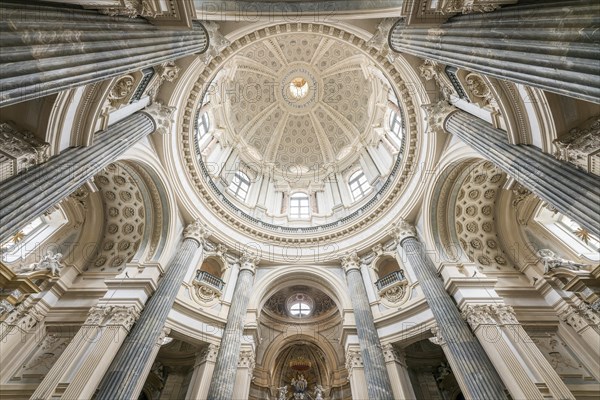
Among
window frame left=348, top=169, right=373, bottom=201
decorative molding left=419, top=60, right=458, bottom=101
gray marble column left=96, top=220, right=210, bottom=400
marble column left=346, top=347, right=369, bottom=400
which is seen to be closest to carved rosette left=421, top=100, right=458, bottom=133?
decorative molding left=419, top=60, right=458, bottom=101

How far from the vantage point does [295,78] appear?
2430cm

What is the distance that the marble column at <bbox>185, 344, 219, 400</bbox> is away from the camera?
374 inches

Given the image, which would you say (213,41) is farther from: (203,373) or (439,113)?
(203,373)

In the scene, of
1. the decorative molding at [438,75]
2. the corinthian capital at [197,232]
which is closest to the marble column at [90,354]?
the corinthian capital at [197,232]

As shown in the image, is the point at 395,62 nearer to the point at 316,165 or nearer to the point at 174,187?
the point at 174,187

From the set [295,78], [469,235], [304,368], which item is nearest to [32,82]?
[469,235]

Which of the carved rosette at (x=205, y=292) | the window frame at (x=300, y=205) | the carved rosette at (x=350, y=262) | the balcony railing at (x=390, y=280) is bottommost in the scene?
the carved rosette at (x=205, y=292)

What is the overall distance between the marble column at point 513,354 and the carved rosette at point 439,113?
6118 millimetres

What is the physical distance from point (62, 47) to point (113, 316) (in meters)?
7.78

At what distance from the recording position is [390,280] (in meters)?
12.5

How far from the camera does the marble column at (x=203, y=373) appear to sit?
9492mm

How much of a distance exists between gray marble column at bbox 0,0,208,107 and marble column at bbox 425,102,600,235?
28.1ft

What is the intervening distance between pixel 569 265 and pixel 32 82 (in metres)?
14.1

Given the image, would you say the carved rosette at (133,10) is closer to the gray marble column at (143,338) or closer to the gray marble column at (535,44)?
the gray marble column at (535,44)
